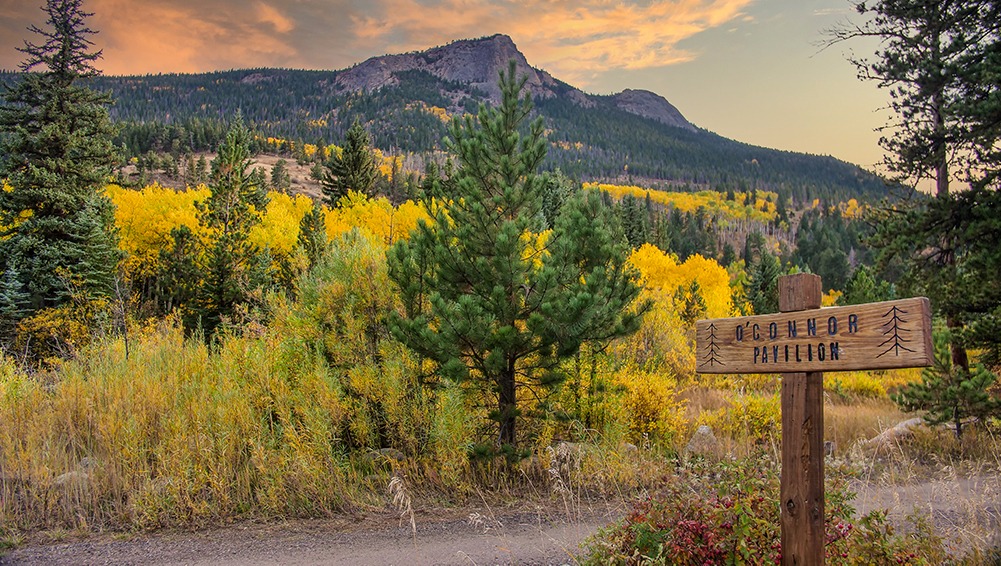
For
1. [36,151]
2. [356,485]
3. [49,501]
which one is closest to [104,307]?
[36,151]

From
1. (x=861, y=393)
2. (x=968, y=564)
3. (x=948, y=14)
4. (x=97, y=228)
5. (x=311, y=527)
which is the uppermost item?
(x=948, y=14)

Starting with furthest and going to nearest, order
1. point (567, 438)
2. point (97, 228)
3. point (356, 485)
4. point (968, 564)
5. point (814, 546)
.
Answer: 1. point (97, 228)
2. point (567, 438)
3. point (356, 485)
4. point (968, 564)
5. point (814, 546)

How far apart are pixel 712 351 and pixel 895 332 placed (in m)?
1.13

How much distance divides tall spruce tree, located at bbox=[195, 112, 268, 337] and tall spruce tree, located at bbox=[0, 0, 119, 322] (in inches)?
179

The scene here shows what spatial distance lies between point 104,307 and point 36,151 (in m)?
8.73

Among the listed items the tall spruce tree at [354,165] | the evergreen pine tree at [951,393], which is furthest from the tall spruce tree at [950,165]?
the tall spruce tree at [354,165]

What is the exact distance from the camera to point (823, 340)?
10.2ft

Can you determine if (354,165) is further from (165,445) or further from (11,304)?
(165,445)

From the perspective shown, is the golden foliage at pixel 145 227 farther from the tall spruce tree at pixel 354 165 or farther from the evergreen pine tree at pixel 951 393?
the evergreen pine tree at pixel 951 393

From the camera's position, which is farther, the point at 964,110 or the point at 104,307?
the point at 104,307

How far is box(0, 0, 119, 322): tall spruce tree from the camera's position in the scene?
971 inches

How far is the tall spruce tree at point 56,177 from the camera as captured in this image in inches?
971

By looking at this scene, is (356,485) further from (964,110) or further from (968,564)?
(964,110)

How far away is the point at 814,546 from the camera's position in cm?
328
